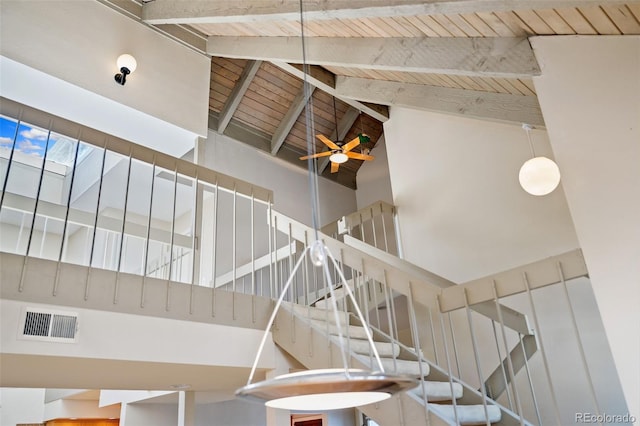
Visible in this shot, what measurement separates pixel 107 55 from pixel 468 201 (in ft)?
15.1

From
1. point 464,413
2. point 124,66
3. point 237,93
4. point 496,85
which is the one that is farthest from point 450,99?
point 124,66

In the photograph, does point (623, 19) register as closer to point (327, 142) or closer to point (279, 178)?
point (327, 142)

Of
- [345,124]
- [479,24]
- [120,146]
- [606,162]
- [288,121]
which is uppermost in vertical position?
[345,124]

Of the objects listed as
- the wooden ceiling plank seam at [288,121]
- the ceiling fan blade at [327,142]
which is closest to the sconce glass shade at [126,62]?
the ceiling fan blade at [327,142]

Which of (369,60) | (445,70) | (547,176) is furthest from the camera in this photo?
(369,60)

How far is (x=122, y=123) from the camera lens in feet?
18.7

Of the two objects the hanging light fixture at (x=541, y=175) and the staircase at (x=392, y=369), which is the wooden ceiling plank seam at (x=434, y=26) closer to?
the hanging light fixture at (x=541, y=175)

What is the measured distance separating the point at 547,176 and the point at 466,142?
7.47ft

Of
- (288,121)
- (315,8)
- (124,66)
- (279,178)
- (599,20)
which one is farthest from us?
(279,178)

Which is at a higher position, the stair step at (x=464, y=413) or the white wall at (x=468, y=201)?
the white wall at (x=468, y=201)

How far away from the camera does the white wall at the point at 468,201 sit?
4.85 meters

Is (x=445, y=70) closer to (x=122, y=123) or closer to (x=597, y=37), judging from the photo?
(x=597, y=37)

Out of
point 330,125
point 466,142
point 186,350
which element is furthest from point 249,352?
point 330,125

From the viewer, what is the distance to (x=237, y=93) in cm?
721
